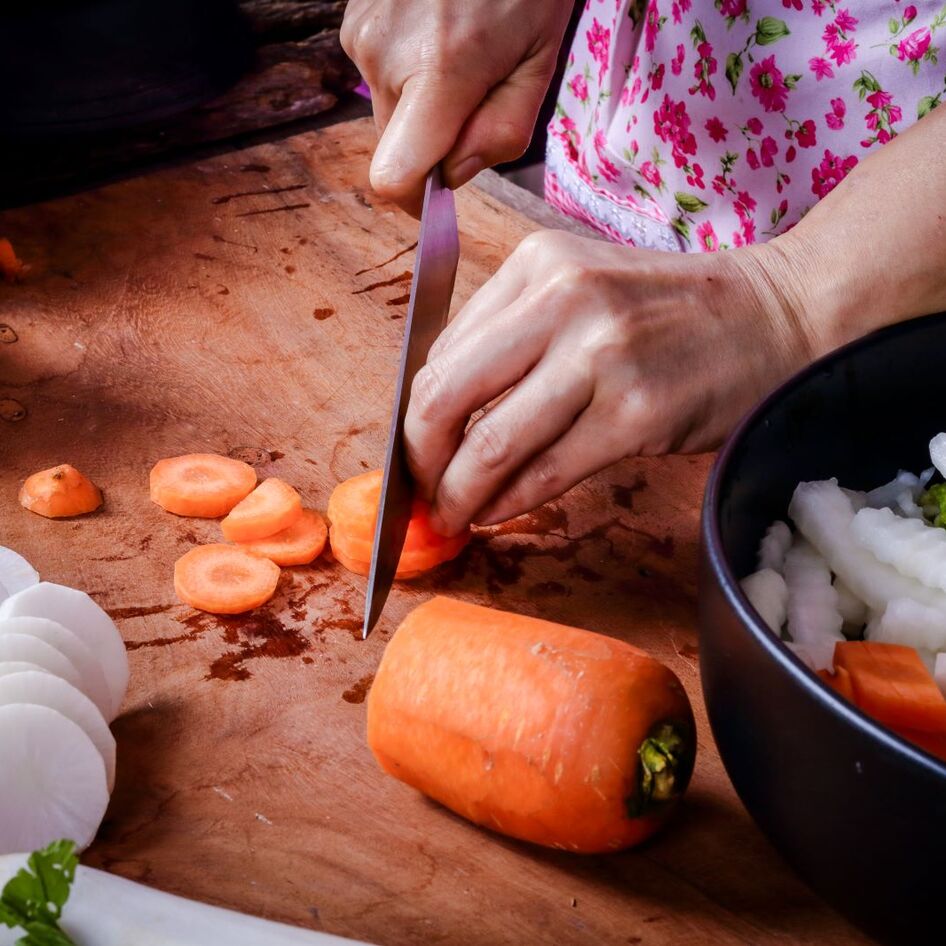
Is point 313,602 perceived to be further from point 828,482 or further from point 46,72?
point 46,72

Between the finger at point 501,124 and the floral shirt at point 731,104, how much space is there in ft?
1.35

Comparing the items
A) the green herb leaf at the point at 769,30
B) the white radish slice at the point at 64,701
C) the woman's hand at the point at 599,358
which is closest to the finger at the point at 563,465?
the woman's hand at the point at 599,358

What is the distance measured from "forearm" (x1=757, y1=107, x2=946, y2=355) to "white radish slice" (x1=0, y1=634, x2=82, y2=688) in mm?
826

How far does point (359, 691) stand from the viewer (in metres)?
1.25

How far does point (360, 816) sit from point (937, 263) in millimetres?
819

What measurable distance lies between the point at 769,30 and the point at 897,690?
1165mm

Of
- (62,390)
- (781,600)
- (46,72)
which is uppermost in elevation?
(781,600)

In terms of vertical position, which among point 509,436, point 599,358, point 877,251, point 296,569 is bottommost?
point 296,569

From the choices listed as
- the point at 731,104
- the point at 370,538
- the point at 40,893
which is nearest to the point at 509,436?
the point at 370,538

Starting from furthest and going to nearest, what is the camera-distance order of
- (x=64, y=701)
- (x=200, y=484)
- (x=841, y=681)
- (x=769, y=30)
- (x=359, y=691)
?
(x=769, y=30), (x=200, y=484), (x=359, y=691), (x=64, y=701), (x=841, y=681)

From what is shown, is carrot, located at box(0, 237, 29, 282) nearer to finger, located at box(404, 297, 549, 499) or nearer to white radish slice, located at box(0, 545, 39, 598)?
white radish slice, located at box(0, 545, 39, 598)

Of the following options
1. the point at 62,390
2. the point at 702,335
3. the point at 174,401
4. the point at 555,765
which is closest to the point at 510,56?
the point at 702,335

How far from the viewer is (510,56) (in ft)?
5.01

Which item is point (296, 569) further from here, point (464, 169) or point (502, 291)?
point (464, 169)
